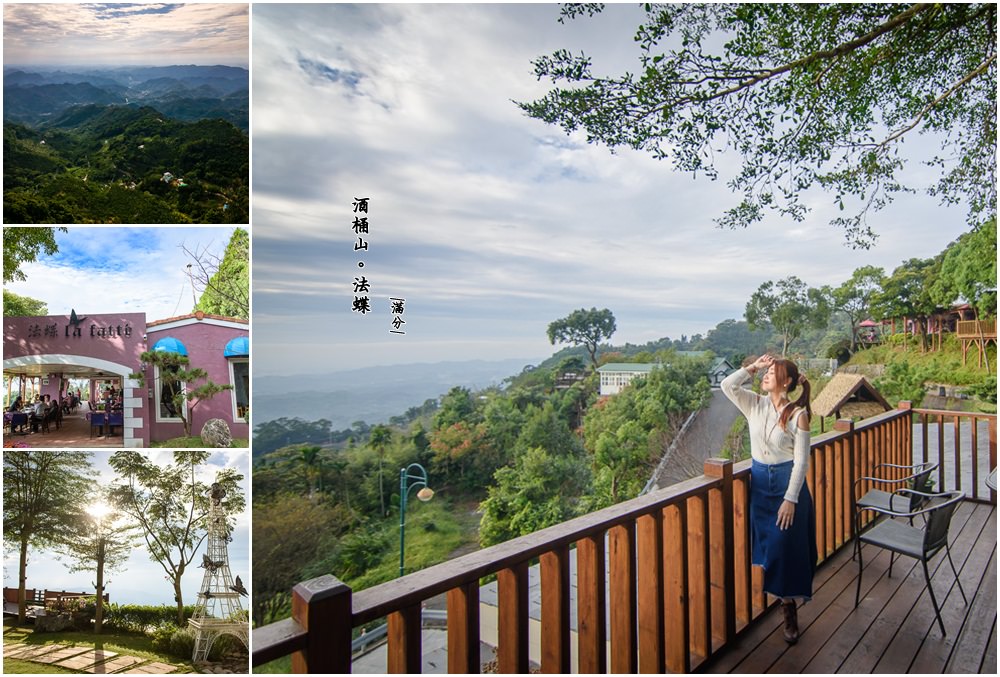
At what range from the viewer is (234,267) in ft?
6.43

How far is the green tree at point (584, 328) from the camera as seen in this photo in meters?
4.25

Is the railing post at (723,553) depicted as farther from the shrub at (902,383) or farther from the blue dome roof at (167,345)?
the shrub at (902,383)

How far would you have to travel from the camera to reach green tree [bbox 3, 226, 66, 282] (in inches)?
70.5

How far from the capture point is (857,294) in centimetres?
335

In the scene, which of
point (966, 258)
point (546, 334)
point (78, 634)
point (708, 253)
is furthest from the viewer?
point (546, 334)

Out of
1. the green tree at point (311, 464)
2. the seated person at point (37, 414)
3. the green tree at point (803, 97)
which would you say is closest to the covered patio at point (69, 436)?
the seated person at point (37, 414)

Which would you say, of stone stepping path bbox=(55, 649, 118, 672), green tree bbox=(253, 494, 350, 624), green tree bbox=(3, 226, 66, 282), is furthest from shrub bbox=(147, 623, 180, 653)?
green tree bbox=(253, 494, 350, 624)

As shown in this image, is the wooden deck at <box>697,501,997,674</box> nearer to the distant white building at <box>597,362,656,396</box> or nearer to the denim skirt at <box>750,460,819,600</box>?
the denim skirt at <box>750,460,819,600</box>

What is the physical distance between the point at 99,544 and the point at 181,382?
60cm

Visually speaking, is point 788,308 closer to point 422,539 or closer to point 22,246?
point 22,246

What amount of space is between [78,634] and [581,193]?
11.1 ft

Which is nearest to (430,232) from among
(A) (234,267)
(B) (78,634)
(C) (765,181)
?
(A) (234,267)

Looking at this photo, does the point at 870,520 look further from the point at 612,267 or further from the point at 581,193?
the point at 581,193

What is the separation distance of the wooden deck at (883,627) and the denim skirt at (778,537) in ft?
0.54
